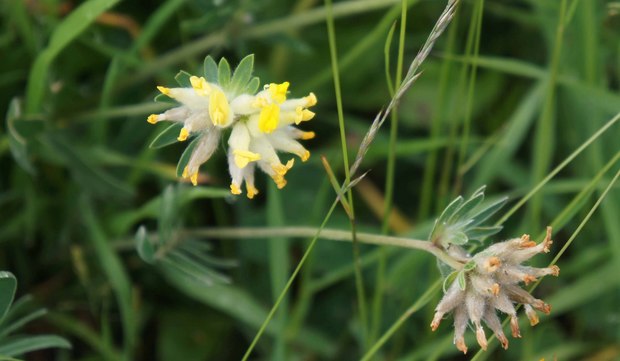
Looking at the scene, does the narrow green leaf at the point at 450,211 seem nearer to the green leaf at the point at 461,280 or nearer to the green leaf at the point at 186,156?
the green leaf at the point at 461,280

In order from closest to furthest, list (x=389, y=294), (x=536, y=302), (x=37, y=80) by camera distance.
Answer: (x=536, y=302)
(x=37, y=80)
(x=389, y=294)

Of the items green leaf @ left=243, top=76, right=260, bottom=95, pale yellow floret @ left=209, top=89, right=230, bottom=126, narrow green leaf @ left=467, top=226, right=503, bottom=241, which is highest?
green leaf @ left=243, top=76, right=260, bottom=95

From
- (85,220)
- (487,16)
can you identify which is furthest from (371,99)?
(85,220)

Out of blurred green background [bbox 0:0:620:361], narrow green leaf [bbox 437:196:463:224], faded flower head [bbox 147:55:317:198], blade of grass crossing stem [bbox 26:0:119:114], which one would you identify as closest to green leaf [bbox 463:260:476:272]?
narrow green leaf [bbox 437:196:463:224]

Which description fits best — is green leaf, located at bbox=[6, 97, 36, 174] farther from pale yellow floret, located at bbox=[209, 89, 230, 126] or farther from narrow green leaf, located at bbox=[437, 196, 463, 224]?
narrow green leaf, located at bbox=[437, 196, 463, 224]

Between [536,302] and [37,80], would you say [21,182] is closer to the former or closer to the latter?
[37,80]

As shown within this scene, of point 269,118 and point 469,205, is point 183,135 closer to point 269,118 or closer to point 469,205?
point 269,118
